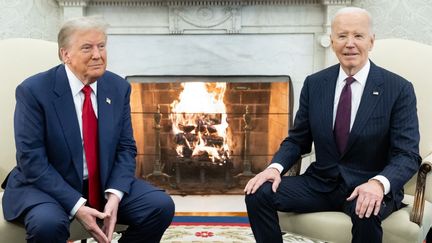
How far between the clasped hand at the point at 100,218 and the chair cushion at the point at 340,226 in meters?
0.63

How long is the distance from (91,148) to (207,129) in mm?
1896

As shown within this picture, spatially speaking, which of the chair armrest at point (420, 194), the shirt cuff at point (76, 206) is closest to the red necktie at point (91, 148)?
the shirt cuff at point (76, 206)

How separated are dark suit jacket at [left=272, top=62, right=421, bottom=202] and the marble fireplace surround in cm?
145

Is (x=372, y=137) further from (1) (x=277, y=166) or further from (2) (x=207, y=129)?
(2) (x=207, y=129)

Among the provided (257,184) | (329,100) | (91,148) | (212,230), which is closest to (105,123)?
(91,148)

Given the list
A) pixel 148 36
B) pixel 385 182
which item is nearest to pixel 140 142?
pixel 148 36

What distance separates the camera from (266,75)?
11.8 ft

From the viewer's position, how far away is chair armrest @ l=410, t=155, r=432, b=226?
1836mm

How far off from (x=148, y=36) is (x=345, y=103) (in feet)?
6.16

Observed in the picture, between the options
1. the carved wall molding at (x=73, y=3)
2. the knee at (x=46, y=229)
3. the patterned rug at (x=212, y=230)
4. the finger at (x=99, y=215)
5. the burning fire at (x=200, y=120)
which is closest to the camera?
the knee at (x=46, y=229)

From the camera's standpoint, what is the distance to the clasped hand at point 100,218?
5.83 ft

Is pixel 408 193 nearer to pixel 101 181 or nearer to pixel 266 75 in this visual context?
pixel 101 181

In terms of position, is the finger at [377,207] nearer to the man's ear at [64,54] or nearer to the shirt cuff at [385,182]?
the shirt cuff at [385,182]

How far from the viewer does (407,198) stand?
211 centimetres
